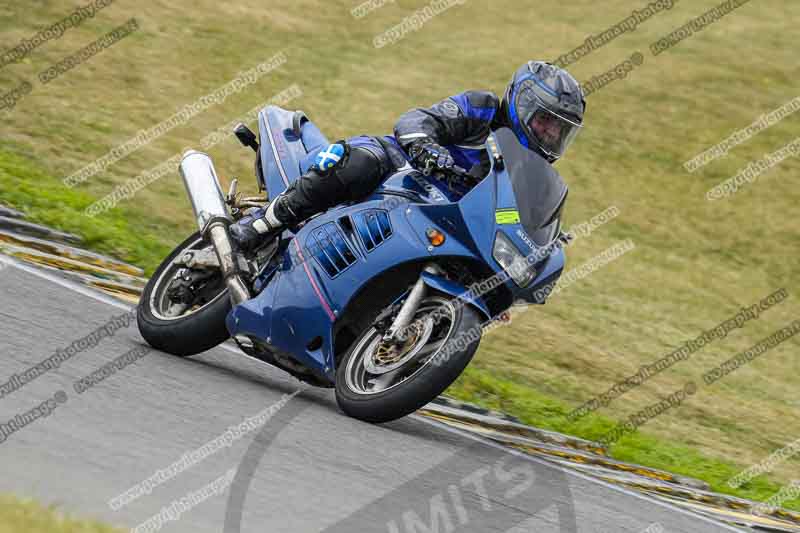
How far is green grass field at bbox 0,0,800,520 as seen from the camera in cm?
934

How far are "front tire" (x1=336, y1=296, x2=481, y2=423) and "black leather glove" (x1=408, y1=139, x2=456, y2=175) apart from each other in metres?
0.64

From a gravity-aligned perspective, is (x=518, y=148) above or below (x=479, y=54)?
above

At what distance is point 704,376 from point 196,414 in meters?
6.50

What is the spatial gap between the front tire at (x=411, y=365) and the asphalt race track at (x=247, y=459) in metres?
0.14

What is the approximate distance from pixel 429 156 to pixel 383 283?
26.9 inches

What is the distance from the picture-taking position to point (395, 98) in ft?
60.3

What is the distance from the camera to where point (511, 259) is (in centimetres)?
570

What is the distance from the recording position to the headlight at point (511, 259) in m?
5.68

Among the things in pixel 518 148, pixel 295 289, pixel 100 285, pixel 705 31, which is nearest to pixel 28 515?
pixel 295 289

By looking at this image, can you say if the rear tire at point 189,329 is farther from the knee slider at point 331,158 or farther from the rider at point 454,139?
the knee slider at point 331,158

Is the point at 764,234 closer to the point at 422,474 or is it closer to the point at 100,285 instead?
the point at 100,285

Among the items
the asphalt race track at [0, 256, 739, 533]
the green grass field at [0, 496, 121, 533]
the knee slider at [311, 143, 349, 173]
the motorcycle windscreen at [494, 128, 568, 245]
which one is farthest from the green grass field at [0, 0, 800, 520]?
the green grass field at [0, 496, 121, 533]

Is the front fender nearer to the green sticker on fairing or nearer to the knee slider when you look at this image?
the green sticker on fairing

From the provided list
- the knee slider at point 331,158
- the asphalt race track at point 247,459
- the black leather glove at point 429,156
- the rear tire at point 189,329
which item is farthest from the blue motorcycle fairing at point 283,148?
the asphalt race track at point 247,459
